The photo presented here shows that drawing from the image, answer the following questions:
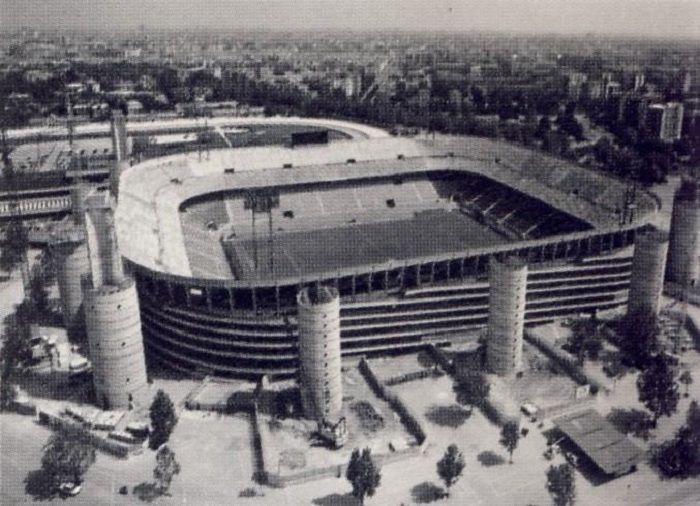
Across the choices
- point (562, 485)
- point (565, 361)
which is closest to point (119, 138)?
point (565, 361)

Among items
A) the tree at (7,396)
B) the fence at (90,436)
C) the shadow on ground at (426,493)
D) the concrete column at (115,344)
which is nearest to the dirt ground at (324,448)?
the shadow on ground at (426,493)

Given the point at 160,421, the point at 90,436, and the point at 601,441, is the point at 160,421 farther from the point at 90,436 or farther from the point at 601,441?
the point at 601,441

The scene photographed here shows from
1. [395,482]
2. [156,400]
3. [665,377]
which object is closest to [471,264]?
[665,377]

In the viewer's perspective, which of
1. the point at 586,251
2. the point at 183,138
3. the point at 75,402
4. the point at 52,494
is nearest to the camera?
the point at 52,494

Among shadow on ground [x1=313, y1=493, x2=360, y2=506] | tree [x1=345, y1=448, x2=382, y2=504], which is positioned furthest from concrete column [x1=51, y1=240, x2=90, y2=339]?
tree [x1=345, y1=448, x2=382, y2=504]

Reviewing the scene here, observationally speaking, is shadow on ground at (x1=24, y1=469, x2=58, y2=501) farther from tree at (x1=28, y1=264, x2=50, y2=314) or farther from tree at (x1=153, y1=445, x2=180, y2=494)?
tree at (x1=28, y1=264, x2=50, y2=314)

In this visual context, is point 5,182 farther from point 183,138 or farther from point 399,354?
point 399,354

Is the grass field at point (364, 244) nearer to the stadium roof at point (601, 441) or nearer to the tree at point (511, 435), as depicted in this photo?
the stadium roof at point (601, 441)
